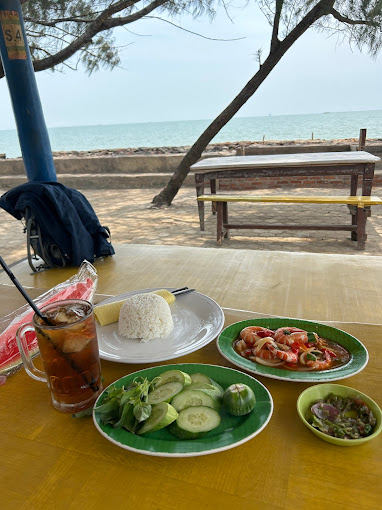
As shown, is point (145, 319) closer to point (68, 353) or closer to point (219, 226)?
point (68, 353)

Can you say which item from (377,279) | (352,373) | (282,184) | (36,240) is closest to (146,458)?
(352,373)

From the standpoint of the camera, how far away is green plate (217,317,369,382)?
0.67 metres

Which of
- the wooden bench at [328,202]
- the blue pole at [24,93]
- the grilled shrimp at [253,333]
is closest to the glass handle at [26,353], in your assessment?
the grilled shrimp at [253,333]

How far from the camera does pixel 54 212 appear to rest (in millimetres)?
1606

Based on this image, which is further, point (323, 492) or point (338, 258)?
point (338, 258)

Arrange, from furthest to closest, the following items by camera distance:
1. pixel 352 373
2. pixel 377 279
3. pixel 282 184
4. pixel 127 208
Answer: pixel 282 184
pixel 127 208
pixel 377 279
pixel 352 373

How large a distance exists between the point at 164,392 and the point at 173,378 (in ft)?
0.11

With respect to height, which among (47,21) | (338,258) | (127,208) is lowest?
(127,208)

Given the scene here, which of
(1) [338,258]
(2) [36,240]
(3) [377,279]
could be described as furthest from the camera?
(2) [36,240]

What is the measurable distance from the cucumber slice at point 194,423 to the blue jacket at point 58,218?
1.09 m

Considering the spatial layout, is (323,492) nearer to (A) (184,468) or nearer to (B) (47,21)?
(A) (184,468)

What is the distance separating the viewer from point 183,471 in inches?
21.1

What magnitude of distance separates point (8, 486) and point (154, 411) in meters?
0.22

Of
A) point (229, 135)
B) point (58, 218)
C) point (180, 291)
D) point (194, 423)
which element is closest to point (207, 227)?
point (58, 218)
